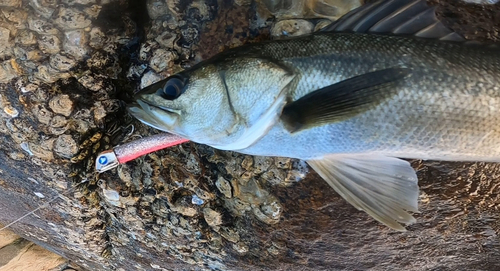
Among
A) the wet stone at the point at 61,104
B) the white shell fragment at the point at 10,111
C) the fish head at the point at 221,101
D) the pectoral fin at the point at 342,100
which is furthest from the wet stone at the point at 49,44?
the pectoral fin at the point at 342,100

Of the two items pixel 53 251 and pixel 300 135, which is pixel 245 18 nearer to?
pixel 300 135

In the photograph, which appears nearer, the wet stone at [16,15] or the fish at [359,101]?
the fish at [359,101]

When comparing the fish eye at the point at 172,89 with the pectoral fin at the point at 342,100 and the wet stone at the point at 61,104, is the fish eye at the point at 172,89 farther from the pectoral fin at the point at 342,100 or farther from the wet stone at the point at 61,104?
the wet stone at the point at 61,104

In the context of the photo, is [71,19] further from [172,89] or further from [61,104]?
[172,89]

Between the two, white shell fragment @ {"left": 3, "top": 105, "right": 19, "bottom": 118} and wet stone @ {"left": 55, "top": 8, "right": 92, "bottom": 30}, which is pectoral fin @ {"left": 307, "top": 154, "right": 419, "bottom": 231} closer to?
wet stone @ {"left": 55, "top": 8, "right": 92, "bottom": 30}

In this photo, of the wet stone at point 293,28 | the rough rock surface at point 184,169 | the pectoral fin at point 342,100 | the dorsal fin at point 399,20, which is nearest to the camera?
the pectoral fin at point 342,100
